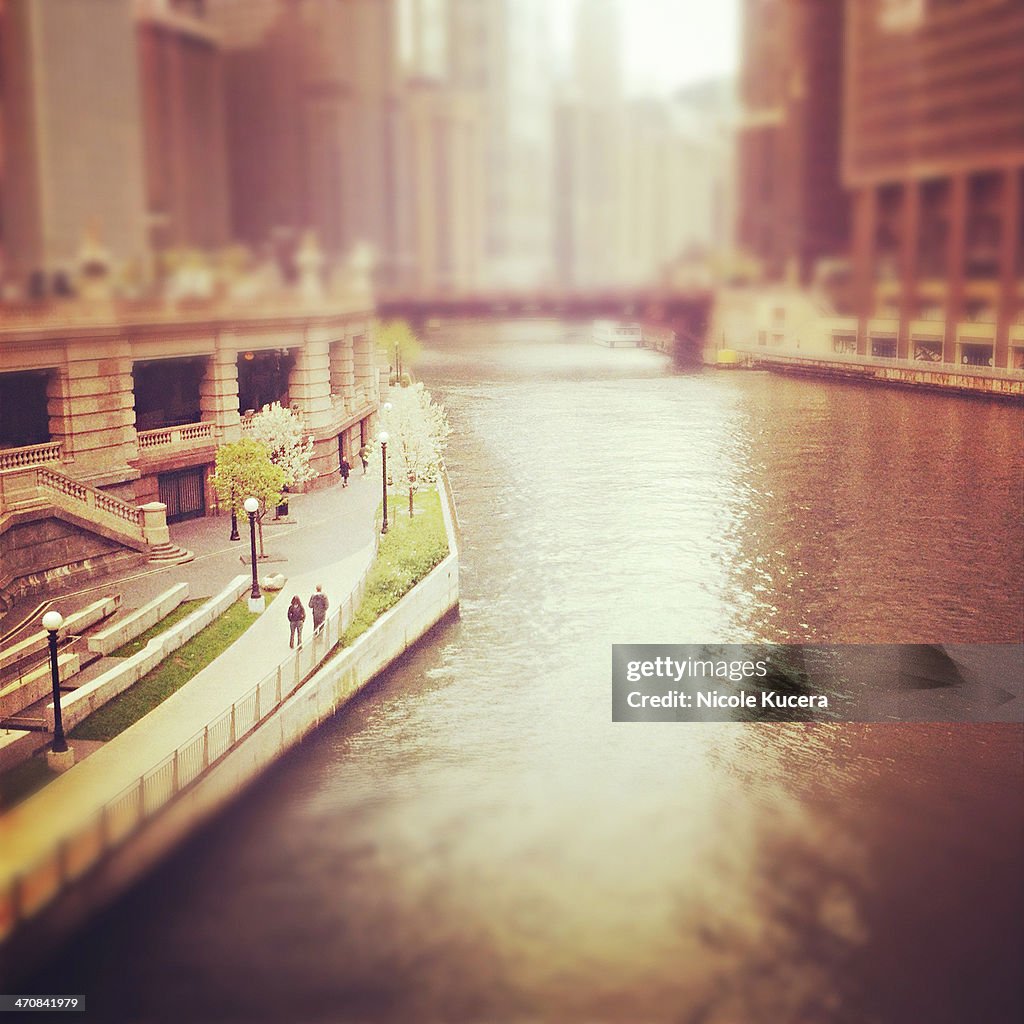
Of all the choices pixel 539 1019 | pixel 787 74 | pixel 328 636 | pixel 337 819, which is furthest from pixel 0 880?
pixel 787 74

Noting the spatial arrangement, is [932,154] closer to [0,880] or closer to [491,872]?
[491,872]

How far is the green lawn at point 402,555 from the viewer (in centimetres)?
1338

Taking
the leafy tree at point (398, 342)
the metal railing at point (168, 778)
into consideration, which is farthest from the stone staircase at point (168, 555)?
the leafy tree at point (398, 342)

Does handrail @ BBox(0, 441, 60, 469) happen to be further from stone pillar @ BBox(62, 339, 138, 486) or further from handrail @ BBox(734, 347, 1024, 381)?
handrail @ BBox(734, 347, 1024, 381)

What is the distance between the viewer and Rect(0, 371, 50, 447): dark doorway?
12008 mm

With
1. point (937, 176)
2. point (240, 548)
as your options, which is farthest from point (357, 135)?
point (937, 176)

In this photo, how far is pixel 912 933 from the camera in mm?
10609

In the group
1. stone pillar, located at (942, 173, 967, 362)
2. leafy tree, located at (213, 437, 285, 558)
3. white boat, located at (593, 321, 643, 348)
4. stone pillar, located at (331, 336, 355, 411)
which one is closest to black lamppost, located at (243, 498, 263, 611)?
leafy tree, located at (213, 437, 285, 558)

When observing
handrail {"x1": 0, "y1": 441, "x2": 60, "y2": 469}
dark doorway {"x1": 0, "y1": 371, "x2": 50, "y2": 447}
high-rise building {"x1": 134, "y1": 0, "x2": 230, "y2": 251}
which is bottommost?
handrail {"x1": 0, "y1": 441, "x2": 60, "y2": 469}

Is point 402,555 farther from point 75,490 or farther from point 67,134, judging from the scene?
point 67,134

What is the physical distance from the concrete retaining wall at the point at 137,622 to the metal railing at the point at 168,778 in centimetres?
131

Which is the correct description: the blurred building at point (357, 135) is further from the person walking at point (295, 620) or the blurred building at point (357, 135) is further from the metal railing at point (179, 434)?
the person walking at point (295, 620)

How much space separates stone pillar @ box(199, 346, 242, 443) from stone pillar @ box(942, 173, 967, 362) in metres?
7.77

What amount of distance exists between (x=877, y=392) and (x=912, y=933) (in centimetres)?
594
